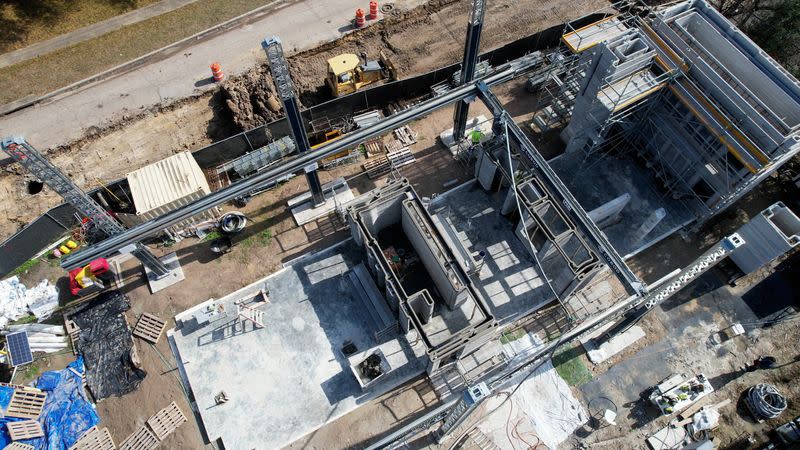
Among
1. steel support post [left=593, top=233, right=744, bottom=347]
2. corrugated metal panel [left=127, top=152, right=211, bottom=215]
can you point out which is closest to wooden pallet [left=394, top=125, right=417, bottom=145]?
corrugated metal panel [left=127, top=152, right=211, bottom=215]

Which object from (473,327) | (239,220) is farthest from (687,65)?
(239,220)

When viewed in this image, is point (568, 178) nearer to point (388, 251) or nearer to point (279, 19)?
point (388, 251)

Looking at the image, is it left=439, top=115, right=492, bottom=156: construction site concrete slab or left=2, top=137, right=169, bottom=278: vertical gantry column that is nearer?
left=2, top=137, right=169, bottom=278: vertical gantry column

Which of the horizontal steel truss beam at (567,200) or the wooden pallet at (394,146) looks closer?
the horizontal steel truss beam at (567,200)

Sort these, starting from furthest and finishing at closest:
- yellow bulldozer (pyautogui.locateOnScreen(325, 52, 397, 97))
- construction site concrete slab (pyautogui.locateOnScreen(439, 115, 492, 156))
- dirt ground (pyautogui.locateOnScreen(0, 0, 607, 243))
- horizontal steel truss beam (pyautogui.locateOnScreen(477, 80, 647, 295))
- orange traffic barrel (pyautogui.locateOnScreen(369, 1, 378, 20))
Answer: orange traffic barrel (pyautogui.locateOnScreen(369, 1, 378, 20)) < yellow bulldozer (pyautogui.locateOnScreen(325, 52, 397, 97)) < construction site concrete slab (pyautogui.locateOnScreen(439, 115, 492, 156)) < dirt ground (pyautogui.locateOnScreen(0, 0, 607, 243)) < horizontal steel truss beam (pyautogui.locateOnScreen(477, 80, 647, 295))

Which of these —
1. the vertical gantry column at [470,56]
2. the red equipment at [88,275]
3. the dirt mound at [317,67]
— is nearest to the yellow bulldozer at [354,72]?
the dirt mound at [317,67]

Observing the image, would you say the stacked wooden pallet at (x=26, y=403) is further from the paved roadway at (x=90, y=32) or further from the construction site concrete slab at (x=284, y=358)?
the paved roadway at (x=90, y=32)

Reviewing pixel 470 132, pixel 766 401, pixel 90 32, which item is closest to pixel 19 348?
pixel 90 32

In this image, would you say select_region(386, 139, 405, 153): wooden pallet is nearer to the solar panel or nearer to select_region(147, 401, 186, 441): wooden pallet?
select_region(147, 401, 186, 441): wooden pallet
